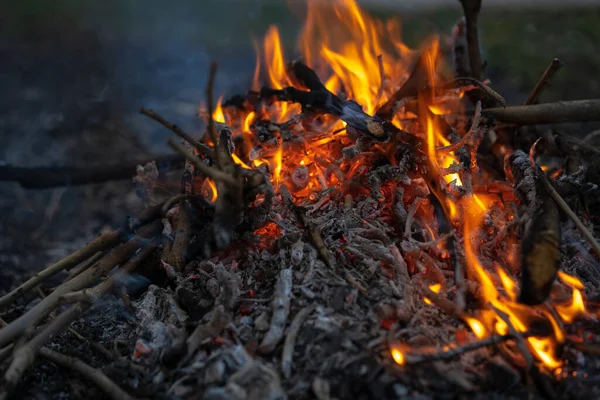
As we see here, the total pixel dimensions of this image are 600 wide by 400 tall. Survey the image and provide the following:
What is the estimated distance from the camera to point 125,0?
8.00m

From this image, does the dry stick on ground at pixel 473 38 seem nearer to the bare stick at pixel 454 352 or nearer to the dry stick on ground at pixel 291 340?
the bare stick at pixel 454 352

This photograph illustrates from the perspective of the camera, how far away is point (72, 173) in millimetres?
4141

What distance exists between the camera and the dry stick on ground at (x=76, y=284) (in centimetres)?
235

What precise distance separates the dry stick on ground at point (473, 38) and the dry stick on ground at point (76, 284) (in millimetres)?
2470

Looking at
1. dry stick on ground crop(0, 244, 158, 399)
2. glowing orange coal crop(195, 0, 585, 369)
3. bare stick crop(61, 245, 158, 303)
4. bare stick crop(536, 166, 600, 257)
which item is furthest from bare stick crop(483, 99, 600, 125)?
dry stick on ground crop(0, 244, 158, 399)

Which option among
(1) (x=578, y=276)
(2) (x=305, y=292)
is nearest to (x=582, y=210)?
(1) (x=578, y=276)

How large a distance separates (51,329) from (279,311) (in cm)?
112

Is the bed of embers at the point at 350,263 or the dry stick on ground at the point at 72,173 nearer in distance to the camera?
the bed of embers at the point at 350,263

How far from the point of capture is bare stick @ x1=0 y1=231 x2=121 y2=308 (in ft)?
8.65

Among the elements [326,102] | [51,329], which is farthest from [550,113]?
[51,329]

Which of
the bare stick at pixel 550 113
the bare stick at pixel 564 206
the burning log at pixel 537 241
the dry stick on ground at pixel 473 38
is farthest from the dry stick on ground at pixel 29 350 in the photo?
the dry stick on ground at pixel 473 38

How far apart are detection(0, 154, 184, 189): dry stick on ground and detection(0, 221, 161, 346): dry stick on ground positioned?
1.15 m

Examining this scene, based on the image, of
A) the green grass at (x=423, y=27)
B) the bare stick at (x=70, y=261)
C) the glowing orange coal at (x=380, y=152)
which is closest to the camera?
the glowing orange coal at (x=380, y=152)

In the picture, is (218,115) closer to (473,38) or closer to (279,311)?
(279,311)
